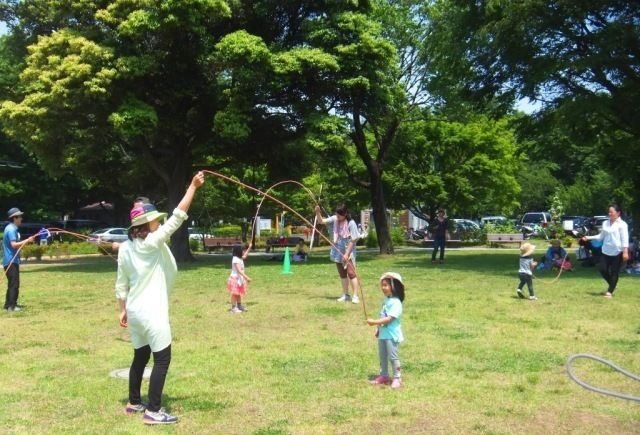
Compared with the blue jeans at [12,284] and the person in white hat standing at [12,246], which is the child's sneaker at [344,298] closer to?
the person in white hat standing at [12,246]

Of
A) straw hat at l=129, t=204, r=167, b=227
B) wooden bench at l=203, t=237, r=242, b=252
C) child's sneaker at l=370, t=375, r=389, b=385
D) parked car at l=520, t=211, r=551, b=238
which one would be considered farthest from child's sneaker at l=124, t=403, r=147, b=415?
parked car at l=520, t=211, r=551, b=238

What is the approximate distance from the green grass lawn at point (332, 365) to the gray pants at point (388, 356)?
212mm

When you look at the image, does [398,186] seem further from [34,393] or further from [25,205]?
[34,393]

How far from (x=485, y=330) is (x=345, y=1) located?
1625 cm

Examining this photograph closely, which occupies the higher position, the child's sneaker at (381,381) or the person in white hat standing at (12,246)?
the person in white hat standing at (12,246)

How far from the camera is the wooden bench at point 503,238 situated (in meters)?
35.9

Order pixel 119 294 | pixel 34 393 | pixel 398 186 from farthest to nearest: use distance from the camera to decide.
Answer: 1. pixel 398 186
2. pixel 34 393
3. pixel 119 294

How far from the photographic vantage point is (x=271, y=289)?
1546 cm

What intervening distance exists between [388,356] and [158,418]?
7.77 ft

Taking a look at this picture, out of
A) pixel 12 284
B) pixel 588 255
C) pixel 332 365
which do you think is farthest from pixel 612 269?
pixel 12 284

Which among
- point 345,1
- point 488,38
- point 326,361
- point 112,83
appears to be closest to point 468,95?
point 488,38

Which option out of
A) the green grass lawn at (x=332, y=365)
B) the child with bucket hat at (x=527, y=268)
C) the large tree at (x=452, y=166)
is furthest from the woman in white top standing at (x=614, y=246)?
the large tree at (x=452, y=166)

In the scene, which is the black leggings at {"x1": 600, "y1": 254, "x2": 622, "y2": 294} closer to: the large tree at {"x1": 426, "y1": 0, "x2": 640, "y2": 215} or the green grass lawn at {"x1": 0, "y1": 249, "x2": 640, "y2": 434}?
the green grass lawn at {"x1": 0, "y1": 249, "x2": 640, "y2": 434}

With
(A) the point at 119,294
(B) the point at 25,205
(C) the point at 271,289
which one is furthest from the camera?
(B) the point at 25,205
